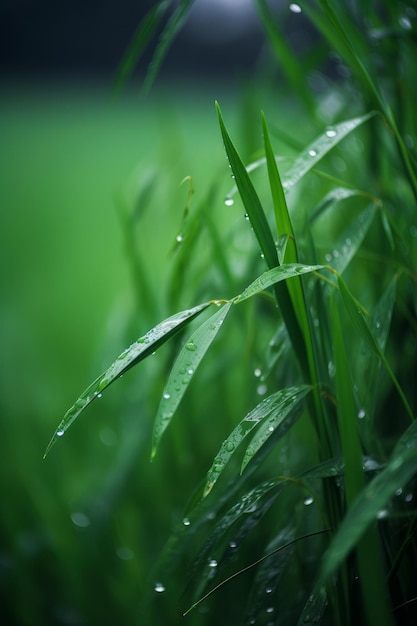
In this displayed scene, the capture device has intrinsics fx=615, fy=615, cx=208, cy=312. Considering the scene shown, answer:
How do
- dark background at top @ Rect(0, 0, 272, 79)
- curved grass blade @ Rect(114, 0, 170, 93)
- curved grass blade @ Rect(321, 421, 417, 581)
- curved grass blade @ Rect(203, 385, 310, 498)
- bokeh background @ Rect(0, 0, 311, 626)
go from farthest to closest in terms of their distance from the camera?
dark background at top @ Rect(0, 0, 272, 79)
bokeh background @ Rect(0, 0, 311, 626)
curved grass blade @ Rect(114, 0, 170, 93)
curved grass blade @ Rect(203, 385, 310, 498)
curved grass blade @ Rect(321, 421, 417, 581)

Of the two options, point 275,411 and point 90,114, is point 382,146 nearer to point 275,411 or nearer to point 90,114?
point 275,411

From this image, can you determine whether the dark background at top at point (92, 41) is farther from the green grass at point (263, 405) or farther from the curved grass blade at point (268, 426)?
the curved grass blade at point (268, 426)

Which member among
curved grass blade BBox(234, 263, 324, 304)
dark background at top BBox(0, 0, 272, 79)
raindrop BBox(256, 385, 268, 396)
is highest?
dark background at top BBox(0, 0, 272, 79)

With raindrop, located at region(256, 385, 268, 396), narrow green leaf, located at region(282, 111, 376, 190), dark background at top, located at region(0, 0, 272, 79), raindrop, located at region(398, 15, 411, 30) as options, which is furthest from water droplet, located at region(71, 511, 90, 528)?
dark background at top, located at region(0, 0, 272, 79)

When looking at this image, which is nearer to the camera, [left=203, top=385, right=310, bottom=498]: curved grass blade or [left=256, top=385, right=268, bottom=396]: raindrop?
[left=203, top=385, right=310, bottom=498]: curved grass blade

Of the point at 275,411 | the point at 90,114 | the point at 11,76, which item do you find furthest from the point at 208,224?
the point at 11,76

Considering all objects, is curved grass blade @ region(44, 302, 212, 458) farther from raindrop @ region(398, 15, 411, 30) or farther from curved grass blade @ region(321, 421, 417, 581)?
raindrop @ region(398, 15, 411, 30)

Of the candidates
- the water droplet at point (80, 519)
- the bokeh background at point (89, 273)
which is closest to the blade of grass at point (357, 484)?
the bokeh background at point (89, 273)

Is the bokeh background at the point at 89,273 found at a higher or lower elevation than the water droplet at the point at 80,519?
higher
